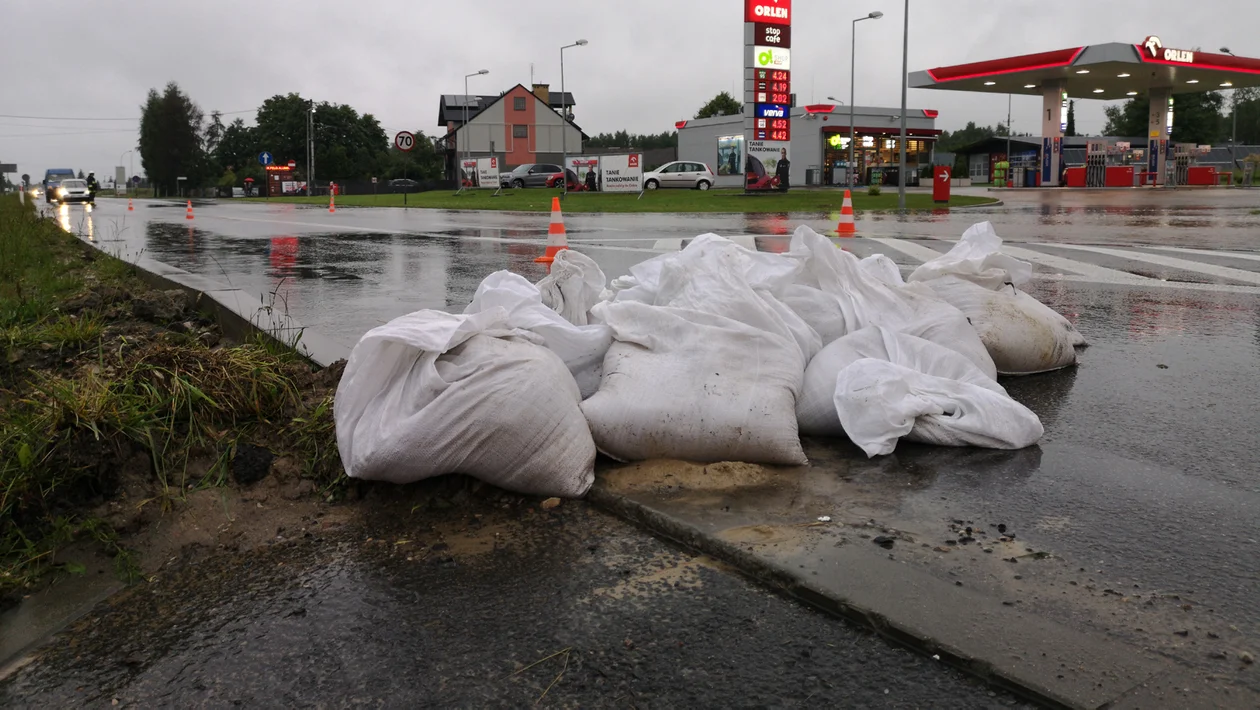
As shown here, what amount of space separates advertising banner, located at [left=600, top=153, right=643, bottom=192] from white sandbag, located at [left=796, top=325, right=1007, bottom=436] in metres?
A: 32.5

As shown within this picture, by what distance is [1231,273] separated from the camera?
8164mm

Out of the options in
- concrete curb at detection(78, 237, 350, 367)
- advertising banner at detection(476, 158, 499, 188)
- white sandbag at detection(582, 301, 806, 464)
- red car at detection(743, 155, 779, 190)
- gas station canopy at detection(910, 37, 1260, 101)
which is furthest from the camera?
advertising banner at detection(476, 158, 499, 188)

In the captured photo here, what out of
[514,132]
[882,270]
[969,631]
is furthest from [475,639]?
[514,132]

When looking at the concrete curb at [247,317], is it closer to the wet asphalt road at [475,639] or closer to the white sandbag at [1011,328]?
the wet asphalt road at [475,639]

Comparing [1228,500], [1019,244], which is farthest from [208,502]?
[1019,244]

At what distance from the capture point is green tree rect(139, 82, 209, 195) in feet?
324

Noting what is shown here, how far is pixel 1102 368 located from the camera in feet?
14.9

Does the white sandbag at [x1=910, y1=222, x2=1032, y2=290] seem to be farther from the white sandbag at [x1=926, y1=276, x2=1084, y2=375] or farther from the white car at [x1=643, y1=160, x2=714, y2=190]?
the white car at [x1=643, y1=160, x2=714, y2=190]

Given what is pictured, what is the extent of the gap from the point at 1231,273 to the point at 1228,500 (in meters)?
6.54

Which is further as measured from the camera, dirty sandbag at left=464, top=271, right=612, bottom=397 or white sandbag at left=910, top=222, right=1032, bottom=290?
white sandbag at left=910, top=222, right=1032, bottom=290

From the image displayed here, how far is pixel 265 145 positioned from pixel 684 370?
95.4 m

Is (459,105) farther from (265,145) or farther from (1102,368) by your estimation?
(1102,368)

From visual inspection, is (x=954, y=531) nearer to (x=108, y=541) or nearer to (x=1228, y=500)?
(x=1228, y=500)

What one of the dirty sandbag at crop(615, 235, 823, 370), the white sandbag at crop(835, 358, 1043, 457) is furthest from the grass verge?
the white sandbag at crop(835, 358, 1043, 457)
